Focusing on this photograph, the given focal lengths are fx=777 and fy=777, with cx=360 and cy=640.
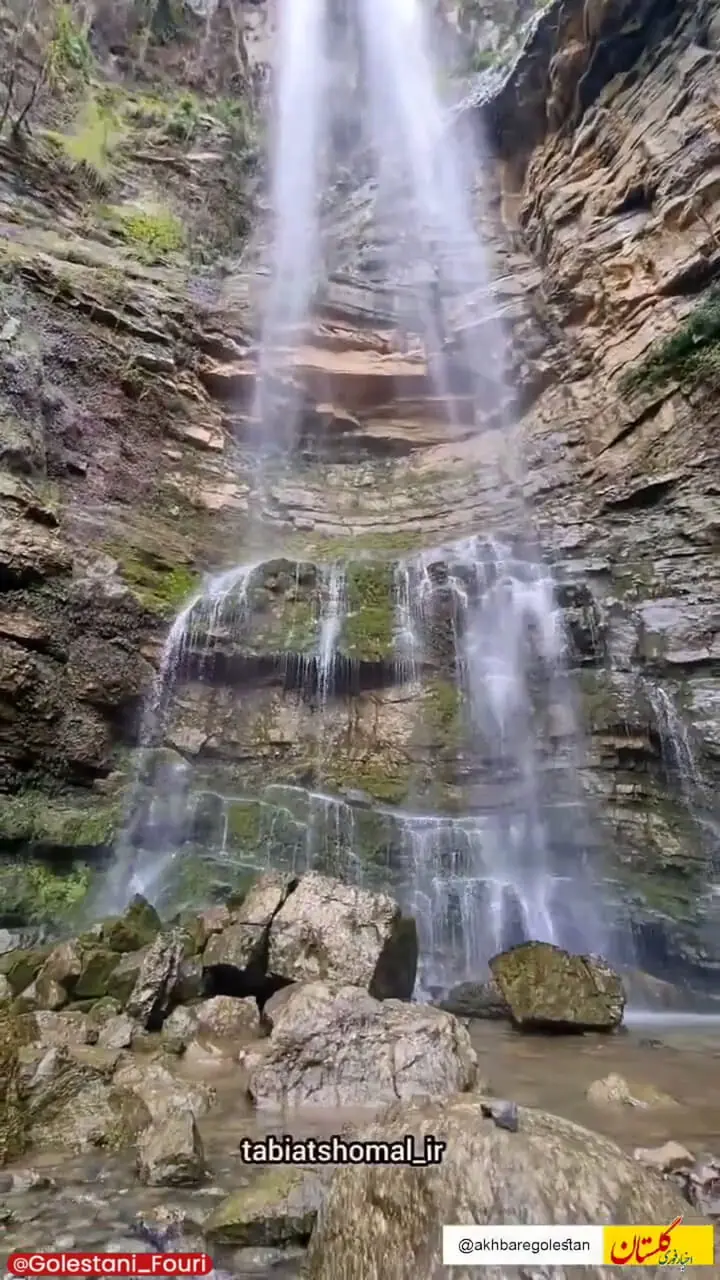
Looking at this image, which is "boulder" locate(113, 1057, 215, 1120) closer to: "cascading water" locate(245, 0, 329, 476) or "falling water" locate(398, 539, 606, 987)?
"falling water" locate(398, 539, 606, 987)

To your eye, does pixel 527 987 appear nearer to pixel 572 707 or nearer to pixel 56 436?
pixel 572 707

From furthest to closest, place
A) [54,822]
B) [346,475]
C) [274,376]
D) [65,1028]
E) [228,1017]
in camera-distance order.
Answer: [274,376], [346,475], [54,822], [228,1017], [65,1028]

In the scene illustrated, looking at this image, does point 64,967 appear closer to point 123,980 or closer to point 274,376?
point 123,980

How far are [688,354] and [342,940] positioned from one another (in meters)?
13.3

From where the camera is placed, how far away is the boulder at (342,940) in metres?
6.80

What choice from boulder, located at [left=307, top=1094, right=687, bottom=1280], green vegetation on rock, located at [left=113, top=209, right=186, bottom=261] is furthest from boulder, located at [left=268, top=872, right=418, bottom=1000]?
green vegetation on rock, located at [left=113, top=209, right=186, bottom=261]

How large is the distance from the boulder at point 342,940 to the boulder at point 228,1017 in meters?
0.61

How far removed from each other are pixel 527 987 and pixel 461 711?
6586 millimetres

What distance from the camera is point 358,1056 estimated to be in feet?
15.9

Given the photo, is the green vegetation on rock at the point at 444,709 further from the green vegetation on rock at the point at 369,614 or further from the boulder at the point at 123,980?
the boulder at the point at 123,980

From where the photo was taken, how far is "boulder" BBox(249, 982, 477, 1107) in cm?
464

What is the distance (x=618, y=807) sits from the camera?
11883mm

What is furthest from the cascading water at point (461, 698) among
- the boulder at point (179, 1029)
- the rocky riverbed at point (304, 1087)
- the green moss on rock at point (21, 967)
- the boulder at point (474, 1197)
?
the boulder at point (474, 1197)

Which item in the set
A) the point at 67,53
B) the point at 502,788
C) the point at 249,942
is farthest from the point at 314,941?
the point at 67,53
